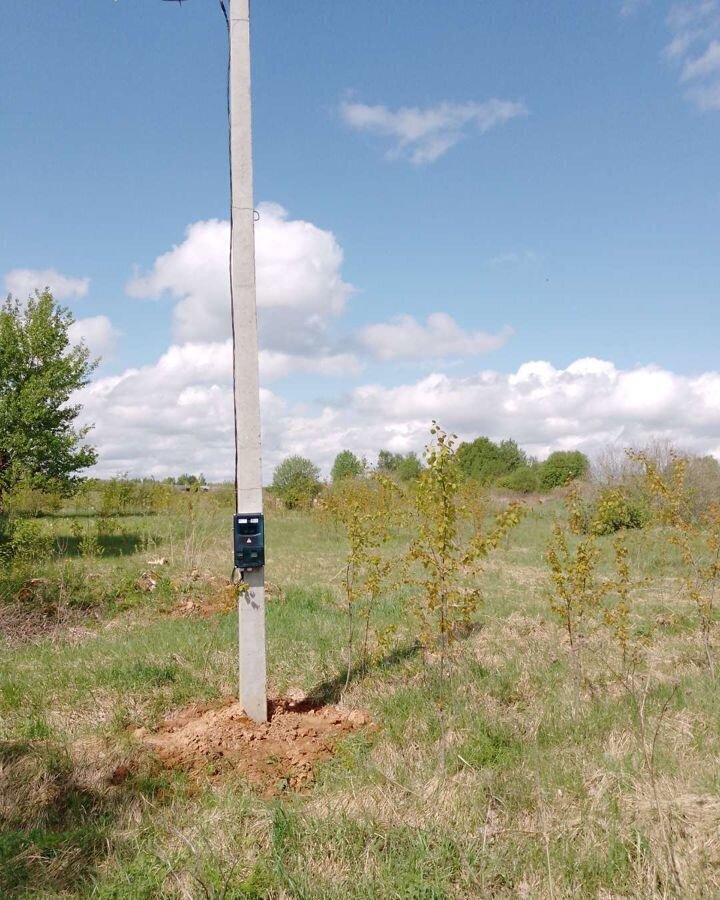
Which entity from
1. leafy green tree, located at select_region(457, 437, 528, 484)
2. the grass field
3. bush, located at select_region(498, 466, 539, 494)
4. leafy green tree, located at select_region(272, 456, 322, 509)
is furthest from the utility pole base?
leafy green tree, located at select_region(457, 437, 528, 484)

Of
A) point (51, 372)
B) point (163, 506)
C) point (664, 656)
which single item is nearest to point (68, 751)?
point (664, 656)

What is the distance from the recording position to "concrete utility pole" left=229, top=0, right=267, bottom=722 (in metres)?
4.71

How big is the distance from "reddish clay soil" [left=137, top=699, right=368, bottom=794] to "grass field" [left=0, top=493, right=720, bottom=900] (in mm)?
100

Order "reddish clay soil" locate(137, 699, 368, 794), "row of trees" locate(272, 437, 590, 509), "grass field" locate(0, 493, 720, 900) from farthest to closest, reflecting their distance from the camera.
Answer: "row of trees" locate(272, 437, 590, 509) → "reddish clay soil" locate(137, 699, 368, 794) → "grass field" locate(0, 493, 720, 900)

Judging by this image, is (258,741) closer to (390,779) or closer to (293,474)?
(390,779)

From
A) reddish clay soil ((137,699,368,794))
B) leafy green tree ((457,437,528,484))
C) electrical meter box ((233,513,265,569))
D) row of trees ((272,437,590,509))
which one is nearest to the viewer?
reddish clay soil ((137,699,368,794))

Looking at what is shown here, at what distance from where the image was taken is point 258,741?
14.9 feet

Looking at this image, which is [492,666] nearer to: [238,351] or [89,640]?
[238,351]

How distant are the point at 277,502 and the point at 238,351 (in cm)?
3367

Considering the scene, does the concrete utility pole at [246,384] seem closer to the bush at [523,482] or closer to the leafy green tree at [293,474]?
the leafy green tree at [293,474]

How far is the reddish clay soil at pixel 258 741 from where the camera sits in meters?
4.17

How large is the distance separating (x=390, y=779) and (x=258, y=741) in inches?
48.1

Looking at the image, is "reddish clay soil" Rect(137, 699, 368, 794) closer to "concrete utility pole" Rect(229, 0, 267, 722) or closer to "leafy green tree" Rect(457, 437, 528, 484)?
"concrete utility pole" Rect(229, 0, 267, 722)

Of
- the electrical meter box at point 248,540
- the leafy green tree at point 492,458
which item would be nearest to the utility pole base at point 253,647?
the electrical meter box at point 248,540
